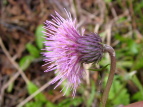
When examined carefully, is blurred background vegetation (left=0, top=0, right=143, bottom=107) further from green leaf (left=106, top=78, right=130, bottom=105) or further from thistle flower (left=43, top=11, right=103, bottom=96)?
thistle flower (left=43, top=11, right=103, bottom=96)

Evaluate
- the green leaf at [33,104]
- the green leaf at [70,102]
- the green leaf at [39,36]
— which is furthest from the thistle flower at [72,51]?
the green leaf at [39,36]

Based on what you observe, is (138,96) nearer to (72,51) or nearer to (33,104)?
(33,104)

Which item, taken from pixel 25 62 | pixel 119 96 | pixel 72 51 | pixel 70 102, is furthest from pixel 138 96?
pixel 25 62

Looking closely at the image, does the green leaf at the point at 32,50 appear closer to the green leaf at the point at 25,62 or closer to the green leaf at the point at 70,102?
the green leaf at the point at 25,62

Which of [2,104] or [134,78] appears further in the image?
[2,104]

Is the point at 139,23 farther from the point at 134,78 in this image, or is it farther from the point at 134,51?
the point at 134,78

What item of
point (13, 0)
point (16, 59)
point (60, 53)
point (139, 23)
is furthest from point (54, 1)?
point (60, 53)

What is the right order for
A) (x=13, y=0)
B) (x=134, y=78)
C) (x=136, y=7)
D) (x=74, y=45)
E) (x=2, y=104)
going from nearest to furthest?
1. (x=74, y=45)
2. (x=134, y=78)
3. (x=2, y=104)
4. (x=136, y=7)
5. (x=13, y=0)

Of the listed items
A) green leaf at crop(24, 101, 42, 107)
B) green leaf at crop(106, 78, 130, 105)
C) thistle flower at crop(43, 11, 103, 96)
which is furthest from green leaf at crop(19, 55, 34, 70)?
thistle flower at crop(43, 11, 103, 96)
